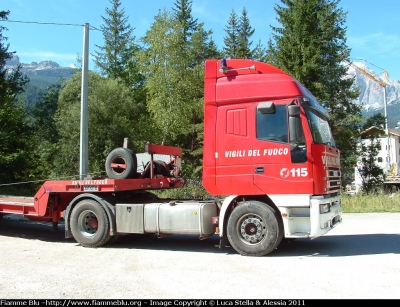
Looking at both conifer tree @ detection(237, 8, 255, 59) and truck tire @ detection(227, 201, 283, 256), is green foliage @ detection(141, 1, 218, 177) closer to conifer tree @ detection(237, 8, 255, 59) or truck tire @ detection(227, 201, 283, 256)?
conifer tree @ detection(237, 8, 255, 59)

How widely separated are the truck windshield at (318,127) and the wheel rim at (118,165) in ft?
13.9

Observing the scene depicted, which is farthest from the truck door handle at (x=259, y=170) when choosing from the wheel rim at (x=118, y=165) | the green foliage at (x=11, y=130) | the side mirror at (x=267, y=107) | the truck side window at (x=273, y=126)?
the green foliage at (x=11, y=130)

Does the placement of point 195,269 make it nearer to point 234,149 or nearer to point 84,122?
point 234,149

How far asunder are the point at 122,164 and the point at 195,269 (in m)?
3.51

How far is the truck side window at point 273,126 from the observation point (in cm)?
759

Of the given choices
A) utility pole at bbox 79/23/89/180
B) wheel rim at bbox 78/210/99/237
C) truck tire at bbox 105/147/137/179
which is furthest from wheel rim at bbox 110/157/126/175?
utility pole at bbox 79/23/89/180

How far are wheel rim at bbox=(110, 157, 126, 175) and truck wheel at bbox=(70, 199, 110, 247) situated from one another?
0.86 metres

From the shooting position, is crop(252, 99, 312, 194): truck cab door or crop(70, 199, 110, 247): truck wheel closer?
crop(252, 99, 312, 194): truck cab door

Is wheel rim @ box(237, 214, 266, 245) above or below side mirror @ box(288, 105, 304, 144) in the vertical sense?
below

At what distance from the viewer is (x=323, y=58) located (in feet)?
97.9

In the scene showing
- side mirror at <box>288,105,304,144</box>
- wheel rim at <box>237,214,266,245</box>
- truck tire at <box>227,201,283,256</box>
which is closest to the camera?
side mirror at <box>288,105,304,144</box>

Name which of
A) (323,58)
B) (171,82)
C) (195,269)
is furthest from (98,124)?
(195,269)

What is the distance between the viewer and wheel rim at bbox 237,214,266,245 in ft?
25.3

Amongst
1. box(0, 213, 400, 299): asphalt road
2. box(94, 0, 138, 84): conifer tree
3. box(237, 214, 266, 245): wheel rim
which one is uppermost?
box(94, 0, 138, 84): conifer tree
